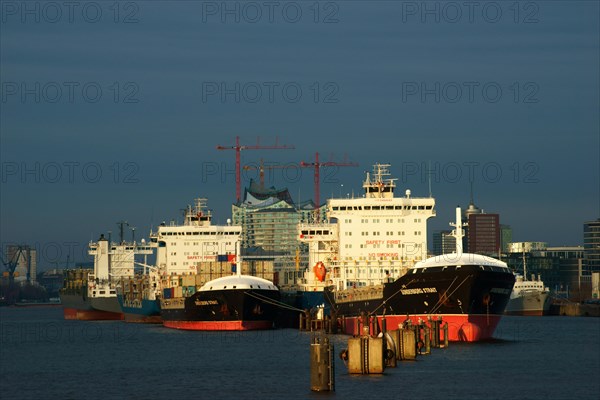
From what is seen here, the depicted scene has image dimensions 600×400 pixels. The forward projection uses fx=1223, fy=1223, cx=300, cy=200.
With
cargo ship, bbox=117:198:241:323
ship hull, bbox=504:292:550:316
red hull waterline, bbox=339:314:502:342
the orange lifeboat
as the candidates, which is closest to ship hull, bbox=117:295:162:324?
cargo ship, bbox=117:198:241:323

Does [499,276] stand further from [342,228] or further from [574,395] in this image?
[574,395]

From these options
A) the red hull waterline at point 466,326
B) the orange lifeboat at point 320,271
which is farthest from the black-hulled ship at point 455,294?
the orange lifeboat at point 320,271

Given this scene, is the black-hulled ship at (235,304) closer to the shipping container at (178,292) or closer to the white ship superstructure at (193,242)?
the shipping container at (178,292)

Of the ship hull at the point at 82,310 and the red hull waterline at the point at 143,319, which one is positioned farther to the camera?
the ship hull at the point at 82,310

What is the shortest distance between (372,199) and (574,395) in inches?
1739

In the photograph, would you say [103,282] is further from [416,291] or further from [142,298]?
[416,291]

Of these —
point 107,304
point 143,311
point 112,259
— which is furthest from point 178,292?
point 112,259

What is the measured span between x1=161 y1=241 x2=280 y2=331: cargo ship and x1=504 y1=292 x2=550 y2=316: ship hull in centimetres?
6541

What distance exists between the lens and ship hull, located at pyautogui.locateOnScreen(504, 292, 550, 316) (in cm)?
15962

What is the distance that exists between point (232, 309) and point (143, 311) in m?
33.7

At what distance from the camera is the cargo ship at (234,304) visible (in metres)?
98.0

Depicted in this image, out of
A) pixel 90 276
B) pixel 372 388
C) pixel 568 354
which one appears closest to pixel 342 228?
pixel 568 354

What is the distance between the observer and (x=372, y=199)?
96.2 m

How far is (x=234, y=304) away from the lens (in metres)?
98.1
